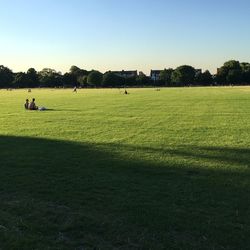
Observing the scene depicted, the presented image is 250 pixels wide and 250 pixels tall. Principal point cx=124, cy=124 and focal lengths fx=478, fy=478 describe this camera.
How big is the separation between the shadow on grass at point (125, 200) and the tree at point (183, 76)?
7106 inches

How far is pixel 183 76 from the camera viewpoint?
7613 inches

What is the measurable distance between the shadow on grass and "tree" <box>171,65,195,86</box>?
180499 mm

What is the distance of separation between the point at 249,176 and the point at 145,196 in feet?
10.1

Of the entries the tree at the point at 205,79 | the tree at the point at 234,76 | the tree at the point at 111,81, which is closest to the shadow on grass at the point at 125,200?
the tree at the point at 234,76

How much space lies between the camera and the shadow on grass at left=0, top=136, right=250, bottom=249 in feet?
23.6

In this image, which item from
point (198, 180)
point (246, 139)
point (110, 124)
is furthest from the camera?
point (110, 124)

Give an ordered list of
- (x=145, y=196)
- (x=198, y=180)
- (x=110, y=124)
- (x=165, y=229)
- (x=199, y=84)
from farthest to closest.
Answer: (x=199, y=84), (x=110, y=124), (x=198, y=180), (x=145, y=196), (x=165, y=229)

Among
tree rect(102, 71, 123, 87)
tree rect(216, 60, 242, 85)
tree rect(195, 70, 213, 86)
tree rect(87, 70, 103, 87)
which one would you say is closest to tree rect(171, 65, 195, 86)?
tree rect(195, 70, 213, 86)

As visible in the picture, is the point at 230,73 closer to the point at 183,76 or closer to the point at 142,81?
the point at 183,76

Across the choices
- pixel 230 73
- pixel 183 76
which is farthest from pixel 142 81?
pixel 230 73

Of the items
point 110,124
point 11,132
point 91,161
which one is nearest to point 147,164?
point 91,161

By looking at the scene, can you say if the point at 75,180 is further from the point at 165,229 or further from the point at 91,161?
the point at 165,229

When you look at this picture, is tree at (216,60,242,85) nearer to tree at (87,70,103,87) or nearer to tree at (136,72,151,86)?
tree at (136,72,151,86)

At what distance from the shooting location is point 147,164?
13.0 m
